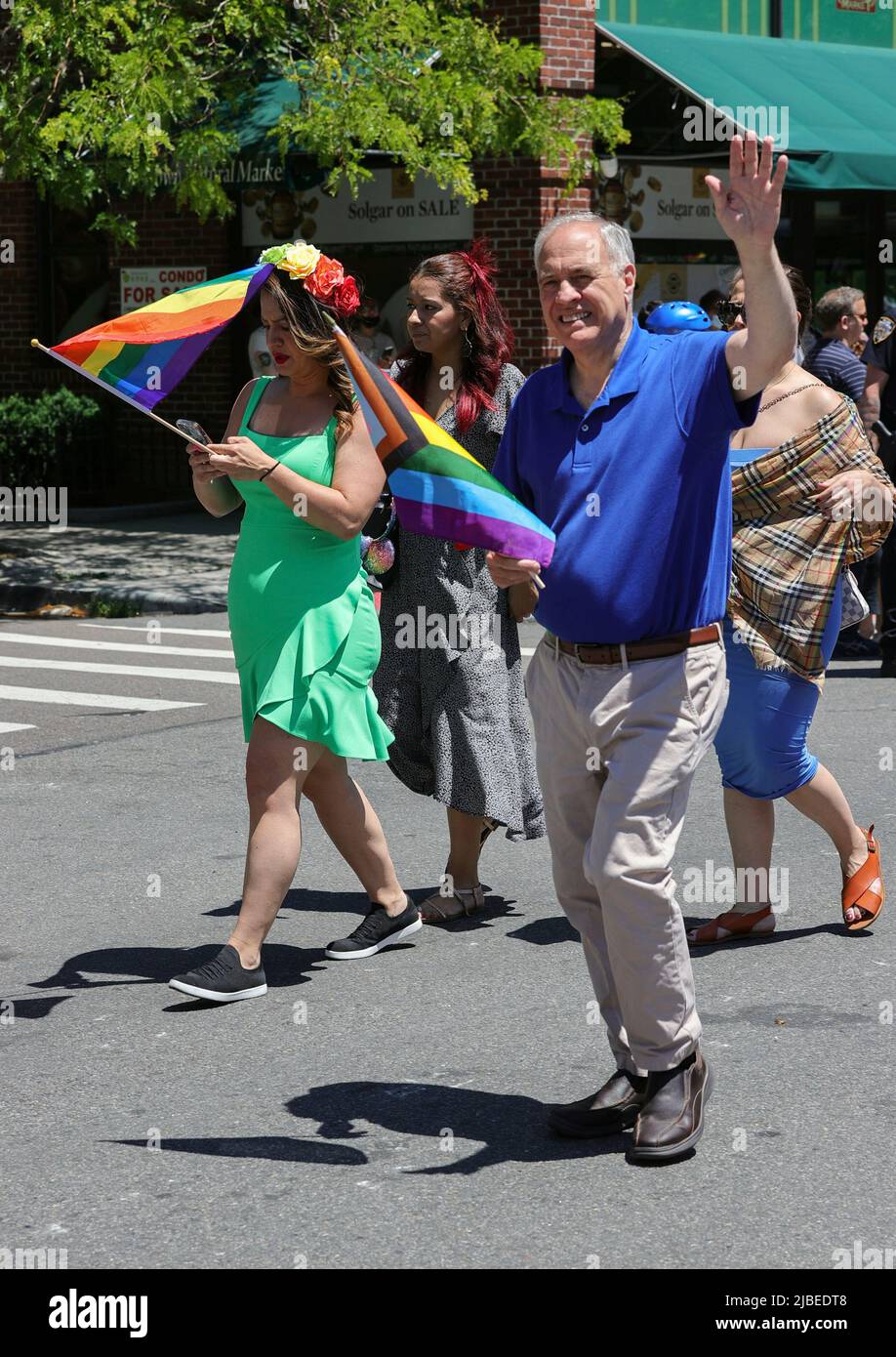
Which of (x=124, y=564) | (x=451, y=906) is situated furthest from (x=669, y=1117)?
(x=124, y=564)

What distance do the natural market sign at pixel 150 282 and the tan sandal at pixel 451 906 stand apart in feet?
49.3

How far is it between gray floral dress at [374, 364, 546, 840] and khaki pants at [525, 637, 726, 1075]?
6.47ft

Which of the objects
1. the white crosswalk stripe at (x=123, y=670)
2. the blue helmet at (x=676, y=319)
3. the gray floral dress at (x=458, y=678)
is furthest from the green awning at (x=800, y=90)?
the gray floral dress at (x=458, y=678)

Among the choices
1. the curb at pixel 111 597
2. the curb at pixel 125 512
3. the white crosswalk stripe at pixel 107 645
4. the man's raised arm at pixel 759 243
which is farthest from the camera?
the curb at pixel 125 512

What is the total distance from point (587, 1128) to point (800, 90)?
16092mm

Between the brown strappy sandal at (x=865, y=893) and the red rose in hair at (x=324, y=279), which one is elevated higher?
the red rose in hair at (x=324, y=279)

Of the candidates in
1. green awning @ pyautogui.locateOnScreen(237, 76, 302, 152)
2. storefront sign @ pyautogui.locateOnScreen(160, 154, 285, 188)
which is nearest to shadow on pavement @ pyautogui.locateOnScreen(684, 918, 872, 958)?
green awning @ pyautogui.locateOnScreen(237, 76, 302, 152)

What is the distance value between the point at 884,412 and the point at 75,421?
10.6m

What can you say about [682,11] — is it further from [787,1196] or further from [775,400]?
[787,1196]

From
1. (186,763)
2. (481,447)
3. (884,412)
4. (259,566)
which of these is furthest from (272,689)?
(884,412)

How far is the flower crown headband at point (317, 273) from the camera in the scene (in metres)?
5.25

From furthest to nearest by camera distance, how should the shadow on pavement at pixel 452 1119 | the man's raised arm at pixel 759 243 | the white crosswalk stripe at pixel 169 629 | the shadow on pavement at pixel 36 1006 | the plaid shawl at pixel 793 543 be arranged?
the white crosswalk stripe at pixel 169 629, the plaid shawl at pixel 793 543, the shadow on pavement at pixel 36 1006, the shadow on pavement at pixel 452 1119, the man's raised arm at pixel 759 243

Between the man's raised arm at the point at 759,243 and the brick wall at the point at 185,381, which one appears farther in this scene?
the brick wall at the point at 185,381

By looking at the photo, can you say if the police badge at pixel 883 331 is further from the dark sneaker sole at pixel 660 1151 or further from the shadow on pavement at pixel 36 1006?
the dark sneaker sole at pixel 660 1151
